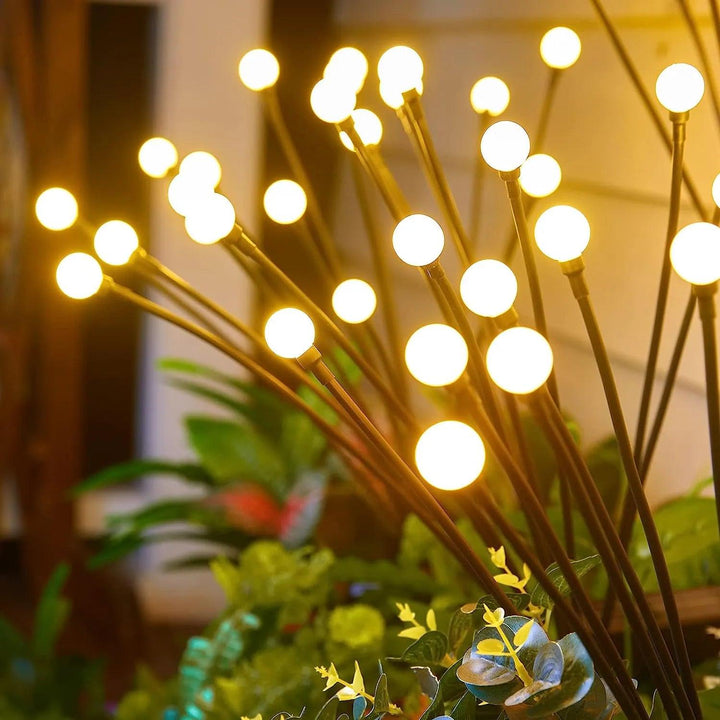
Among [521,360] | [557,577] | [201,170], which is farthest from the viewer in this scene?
[201,170]

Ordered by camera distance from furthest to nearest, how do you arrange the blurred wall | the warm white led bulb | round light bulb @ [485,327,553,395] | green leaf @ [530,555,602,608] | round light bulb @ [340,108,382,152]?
the blurred wall < round light bulb @ [340,108,382,152] < the warm white led bulb < green leaf @ [530,555,602,608] < round light bulb @ [485,327,553,395]

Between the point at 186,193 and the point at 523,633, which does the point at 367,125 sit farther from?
the point at 523,633

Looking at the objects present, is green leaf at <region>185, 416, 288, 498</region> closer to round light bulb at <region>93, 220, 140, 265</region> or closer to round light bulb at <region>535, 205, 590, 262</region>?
round light bulb at <region>93, 220, 140, 265</region>

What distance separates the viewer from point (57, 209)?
0.61m

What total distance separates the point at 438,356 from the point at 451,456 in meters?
0.04

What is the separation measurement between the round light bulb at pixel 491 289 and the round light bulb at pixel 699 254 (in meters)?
0.07

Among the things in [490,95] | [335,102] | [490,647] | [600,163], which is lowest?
[490,647]

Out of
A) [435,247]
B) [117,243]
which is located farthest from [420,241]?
[117,243]

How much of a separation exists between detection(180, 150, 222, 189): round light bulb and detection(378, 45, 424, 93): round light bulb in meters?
0.12

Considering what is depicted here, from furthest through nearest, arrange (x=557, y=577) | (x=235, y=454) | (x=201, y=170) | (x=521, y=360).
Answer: (x=235, y=454)
(x=201, y=170)
(x=557, y=577)
(x=521, y=360)

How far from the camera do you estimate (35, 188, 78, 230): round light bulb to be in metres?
0.61

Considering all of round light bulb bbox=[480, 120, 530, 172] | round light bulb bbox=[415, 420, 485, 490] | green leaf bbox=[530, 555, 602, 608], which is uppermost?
round light bulb bbox=[480, 120, 530, 172]

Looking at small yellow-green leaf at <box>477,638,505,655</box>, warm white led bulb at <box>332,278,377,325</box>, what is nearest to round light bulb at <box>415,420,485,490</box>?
small yellow-green leaf at <box>477,638,505,655</box>

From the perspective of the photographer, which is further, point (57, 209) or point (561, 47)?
point (561, 47)
